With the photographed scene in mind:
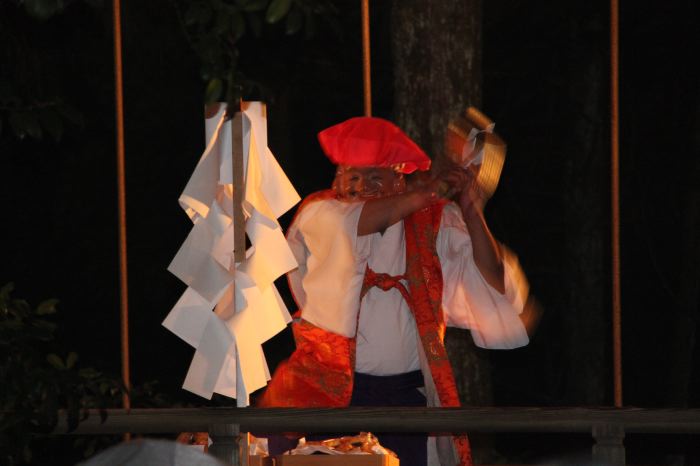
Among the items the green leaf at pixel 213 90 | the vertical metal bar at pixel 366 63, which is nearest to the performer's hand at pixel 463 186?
the vertical metal bar at pixel 366 63

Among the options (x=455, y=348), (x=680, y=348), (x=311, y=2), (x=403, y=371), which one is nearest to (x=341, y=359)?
(x=403, y=371)

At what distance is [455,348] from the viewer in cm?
585

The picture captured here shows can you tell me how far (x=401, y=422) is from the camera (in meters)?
3.84

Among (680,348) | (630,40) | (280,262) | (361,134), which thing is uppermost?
(630,40)

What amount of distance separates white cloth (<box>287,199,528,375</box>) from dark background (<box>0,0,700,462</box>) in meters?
1.66

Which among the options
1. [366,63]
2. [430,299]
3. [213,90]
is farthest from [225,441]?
[213,90]

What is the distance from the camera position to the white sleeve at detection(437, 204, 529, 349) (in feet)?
14.4

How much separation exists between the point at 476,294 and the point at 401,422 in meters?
0.68

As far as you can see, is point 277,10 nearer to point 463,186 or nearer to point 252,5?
point 252,5

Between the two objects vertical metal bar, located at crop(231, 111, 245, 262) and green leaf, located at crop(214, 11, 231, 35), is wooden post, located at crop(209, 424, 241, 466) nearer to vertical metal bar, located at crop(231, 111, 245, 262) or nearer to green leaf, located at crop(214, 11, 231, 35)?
vertical metal bar, located at crop(231, 111, 245, 262)

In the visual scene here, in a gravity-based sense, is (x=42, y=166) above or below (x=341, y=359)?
above

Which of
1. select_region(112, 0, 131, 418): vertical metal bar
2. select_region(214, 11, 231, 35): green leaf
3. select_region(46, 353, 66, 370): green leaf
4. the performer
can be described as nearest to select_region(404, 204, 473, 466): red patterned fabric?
the performer

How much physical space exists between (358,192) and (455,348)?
1.55 m

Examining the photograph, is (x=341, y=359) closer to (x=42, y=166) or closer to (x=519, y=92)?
(x=42, y=166)
